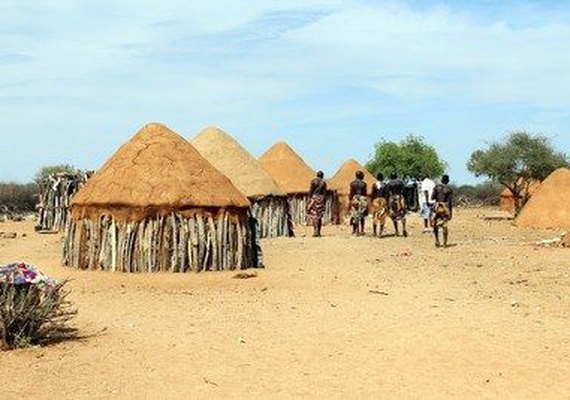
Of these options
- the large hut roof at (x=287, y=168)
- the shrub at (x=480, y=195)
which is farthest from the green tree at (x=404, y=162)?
the large hut roof at (x=287, y=168)

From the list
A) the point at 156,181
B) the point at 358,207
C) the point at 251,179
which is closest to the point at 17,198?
the point at 251,179

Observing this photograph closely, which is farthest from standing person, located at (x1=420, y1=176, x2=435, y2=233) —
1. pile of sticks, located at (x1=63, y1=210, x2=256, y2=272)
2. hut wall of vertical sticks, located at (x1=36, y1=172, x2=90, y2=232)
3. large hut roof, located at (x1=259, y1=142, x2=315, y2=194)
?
hut wall of vertical sticks, located at (x1=36, y1=172, x2=90, y2=232)

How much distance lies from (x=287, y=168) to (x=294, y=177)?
2.10 ft

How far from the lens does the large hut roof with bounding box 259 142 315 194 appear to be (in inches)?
1168

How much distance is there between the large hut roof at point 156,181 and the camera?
1338cm

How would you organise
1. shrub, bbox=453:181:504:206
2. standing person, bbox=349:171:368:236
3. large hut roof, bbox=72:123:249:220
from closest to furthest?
large hut roof, bbox=72:123:249:220
standing person, bbox=349:171:368:236
shrub, bbox=453:181:504:206

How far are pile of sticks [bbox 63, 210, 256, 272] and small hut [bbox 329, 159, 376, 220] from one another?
1871cm

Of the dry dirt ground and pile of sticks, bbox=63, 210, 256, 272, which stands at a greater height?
pile of sticks, bbox=63, 210, 256, 272

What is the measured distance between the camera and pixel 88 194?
1403cm

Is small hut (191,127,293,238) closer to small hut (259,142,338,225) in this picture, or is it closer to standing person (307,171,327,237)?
standing person (307,171,327,237)

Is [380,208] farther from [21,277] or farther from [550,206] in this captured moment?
[21,277]

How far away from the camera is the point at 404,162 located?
167 feet

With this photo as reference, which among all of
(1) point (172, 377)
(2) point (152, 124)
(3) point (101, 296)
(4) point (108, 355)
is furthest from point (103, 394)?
(2) point (152, 124)

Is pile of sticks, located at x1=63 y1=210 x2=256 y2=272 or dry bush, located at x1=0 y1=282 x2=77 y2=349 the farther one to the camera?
pile of sticks, located at x1=63 y1=210 x2=256 y2=272
